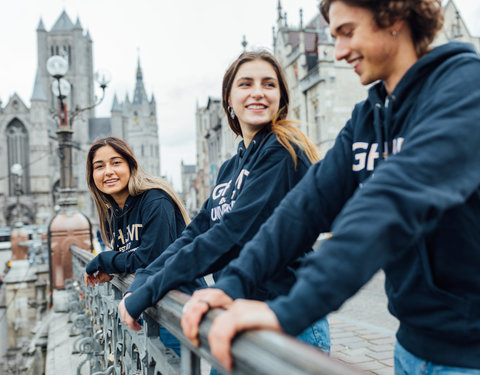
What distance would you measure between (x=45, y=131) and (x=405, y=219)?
75485 mm

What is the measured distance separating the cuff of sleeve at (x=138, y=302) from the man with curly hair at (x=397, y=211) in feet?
1.99

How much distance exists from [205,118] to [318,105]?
1236 inches

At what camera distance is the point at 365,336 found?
541cm

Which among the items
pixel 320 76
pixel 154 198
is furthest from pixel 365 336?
pixel 320 76

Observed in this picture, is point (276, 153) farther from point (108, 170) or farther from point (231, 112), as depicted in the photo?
point (108, 170)

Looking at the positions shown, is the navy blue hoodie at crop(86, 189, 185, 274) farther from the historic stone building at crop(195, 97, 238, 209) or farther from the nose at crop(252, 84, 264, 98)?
the historic stone building at crop(195, 97, 238, 209)

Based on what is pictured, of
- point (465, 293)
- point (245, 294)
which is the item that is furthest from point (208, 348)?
point (465, 293)

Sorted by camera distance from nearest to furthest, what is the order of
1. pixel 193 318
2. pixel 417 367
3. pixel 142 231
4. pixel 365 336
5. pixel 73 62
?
pixel 193 318, pixel 417 367, pixel 142 231, pixel 365 336, pixel 73 62

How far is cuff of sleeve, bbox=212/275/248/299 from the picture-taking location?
1407mm

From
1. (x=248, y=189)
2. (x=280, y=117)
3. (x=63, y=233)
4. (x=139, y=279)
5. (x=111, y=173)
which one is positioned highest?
A: (x=280, y=117)

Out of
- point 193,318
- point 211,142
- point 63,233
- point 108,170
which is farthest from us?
point 211,142

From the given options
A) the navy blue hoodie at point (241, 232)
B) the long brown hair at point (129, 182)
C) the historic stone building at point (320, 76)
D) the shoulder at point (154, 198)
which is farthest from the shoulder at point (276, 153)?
the historic stone building at point (320, 76)

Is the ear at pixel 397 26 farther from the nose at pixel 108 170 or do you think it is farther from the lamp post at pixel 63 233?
the lamp post at pixel 63 233

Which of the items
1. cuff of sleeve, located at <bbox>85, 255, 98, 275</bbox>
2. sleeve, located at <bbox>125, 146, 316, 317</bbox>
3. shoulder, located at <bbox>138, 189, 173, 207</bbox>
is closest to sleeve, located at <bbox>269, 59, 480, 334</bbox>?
sleeve, located at <bbox>125, 146, 316, 317</bbox>
